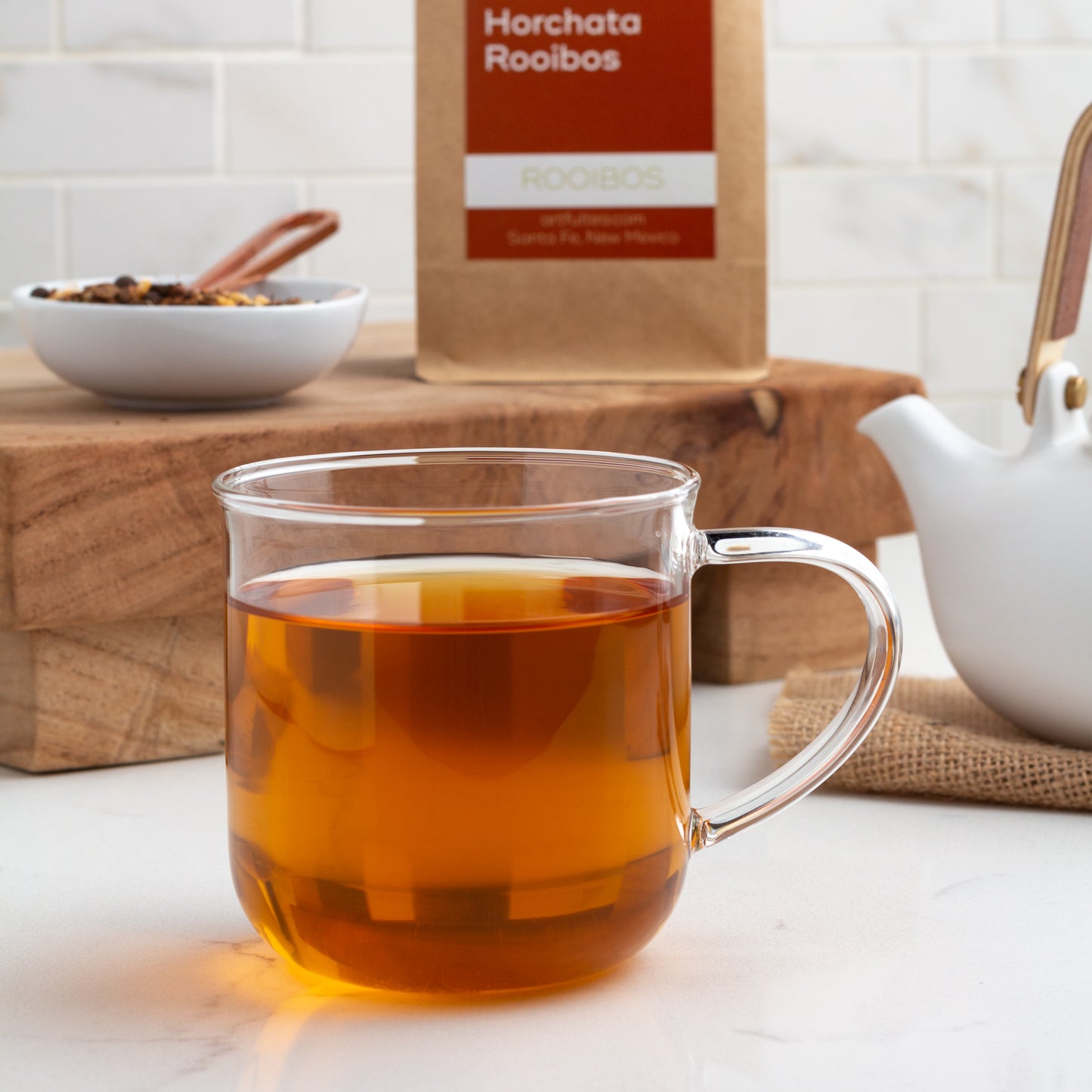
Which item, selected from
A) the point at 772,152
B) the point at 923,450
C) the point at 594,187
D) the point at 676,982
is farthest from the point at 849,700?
the point at 772,152

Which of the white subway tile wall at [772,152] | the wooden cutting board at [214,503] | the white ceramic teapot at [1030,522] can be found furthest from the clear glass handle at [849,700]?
the white subway tile wall at [772,152]

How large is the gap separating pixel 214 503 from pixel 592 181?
0.30m

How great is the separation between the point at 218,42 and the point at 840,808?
106 cm

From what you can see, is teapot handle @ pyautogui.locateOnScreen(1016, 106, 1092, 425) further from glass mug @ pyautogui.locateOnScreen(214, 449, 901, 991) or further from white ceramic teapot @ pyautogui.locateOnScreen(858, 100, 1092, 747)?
glass mug @ pyautogui.locateOnScreen(214, 449, 901, 991)

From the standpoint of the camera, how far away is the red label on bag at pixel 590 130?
32.5 inches

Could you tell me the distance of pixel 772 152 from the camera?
4.94ft

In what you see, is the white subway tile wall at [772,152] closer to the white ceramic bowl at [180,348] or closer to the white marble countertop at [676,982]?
the white ceramic bowl at [180,348]

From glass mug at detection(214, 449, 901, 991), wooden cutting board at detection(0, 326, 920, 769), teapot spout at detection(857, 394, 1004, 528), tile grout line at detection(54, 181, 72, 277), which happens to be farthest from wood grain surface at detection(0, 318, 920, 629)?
tile grout line at detection(54, 181, 72, 277)

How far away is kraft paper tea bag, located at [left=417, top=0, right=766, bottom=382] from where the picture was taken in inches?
32.5

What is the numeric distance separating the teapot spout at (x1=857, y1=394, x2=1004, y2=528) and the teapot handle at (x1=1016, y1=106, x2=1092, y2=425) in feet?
0.10

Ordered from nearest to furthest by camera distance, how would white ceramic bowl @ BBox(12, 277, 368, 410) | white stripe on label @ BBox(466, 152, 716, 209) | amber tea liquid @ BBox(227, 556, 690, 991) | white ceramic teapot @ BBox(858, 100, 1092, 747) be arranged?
amber tea liquid @ BBox(227, 556, 690, 991) → white ceramic teapot @ BBox(858, 100, 1092, 747) → white ceramic bowl @ BBox(12, 277, 368, 410) → white stripe on label @ BBox(466, 152, 716, 209)

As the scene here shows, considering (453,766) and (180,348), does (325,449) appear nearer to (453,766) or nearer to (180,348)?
(180,348)

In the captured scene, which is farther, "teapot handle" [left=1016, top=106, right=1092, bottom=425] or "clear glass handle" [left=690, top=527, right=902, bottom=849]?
"teapot handle" [left=1016, top=106, right=1092, bottom=425]

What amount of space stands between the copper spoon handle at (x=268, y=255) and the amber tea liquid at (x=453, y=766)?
1.67 feet
